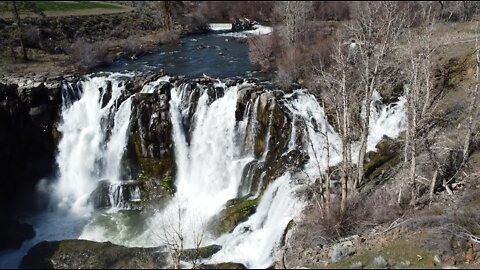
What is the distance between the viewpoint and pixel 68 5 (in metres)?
49.0

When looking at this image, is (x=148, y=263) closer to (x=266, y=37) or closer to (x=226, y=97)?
(x=226, y=97)

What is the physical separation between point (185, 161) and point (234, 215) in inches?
271

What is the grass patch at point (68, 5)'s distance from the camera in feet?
151

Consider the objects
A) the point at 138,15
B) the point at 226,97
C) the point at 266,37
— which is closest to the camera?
the point at 226,97

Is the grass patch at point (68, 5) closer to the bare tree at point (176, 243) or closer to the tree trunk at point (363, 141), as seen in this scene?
the bare tree at point (176, 243)

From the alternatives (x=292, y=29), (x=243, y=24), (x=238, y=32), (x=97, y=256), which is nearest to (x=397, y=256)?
(x=97, y=256)

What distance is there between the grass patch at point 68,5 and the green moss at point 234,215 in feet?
103

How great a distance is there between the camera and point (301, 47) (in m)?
33.2

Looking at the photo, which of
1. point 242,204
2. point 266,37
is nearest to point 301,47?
point 266,37

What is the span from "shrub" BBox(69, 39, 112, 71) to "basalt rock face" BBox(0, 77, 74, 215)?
563 cm

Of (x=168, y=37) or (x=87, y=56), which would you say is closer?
(x=87, y=56)

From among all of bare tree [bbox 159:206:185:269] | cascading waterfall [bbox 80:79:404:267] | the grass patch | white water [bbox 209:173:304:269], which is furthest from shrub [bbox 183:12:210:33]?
white water [bbox 209:173:304:269]

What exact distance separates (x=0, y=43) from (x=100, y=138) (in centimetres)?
1492

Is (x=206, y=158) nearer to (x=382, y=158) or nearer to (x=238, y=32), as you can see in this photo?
(x=382, y=158)
